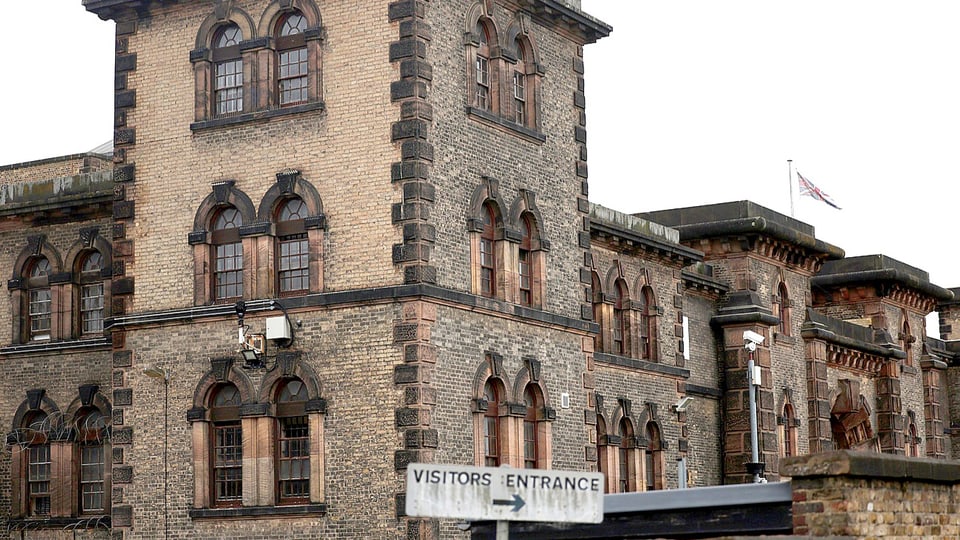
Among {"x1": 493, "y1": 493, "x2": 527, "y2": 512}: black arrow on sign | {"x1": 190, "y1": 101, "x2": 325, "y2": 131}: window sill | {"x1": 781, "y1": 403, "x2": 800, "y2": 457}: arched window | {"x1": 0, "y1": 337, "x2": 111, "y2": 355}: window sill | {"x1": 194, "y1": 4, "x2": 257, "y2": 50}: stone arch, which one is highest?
{"x1": 194, "y1": 4, "x2": 257, "y2": 50}: stone arch

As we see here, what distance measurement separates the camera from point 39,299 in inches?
1457

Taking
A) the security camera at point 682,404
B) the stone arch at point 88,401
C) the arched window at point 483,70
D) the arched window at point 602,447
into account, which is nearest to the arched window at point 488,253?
the arched window at point 483,70

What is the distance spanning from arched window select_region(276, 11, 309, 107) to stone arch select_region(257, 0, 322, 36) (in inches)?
4.9

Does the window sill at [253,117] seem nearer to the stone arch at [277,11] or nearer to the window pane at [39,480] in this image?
the stone arch at [277,11]

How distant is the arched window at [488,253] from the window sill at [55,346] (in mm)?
8436

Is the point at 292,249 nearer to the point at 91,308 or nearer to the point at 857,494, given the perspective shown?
the point at 91,308

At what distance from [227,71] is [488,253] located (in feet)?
19.7

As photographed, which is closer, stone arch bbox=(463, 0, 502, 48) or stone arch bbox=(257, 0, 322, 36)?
stone arch bbox=(257, 0, 322, 36)

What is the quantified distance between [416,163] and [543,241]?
451 cm

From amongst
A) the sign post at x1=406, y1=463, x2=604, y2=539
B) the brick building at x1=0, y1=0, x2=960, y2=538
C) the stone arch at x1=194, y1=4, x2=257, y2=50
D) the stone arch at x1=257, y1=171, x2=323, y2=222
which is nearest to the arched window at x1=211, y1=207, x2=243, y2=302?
the brick building at x1=0, y1=0, x2=960, y2=538

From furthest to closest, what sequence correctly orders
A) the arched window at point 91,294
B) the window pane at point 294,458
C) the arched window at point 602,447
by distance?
the arched window at point 602,447, the arched window at point 91,294, the window pane at point 294,458

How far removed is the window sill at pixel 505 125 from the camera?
104ft

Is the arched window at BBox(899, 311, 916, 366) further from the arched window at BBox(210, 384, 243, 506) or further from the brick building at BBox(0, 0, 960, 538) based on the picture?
the arched window at BBox(210, 384, 243, 506)

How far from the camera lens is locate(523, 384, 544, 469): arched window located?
1288 inches
